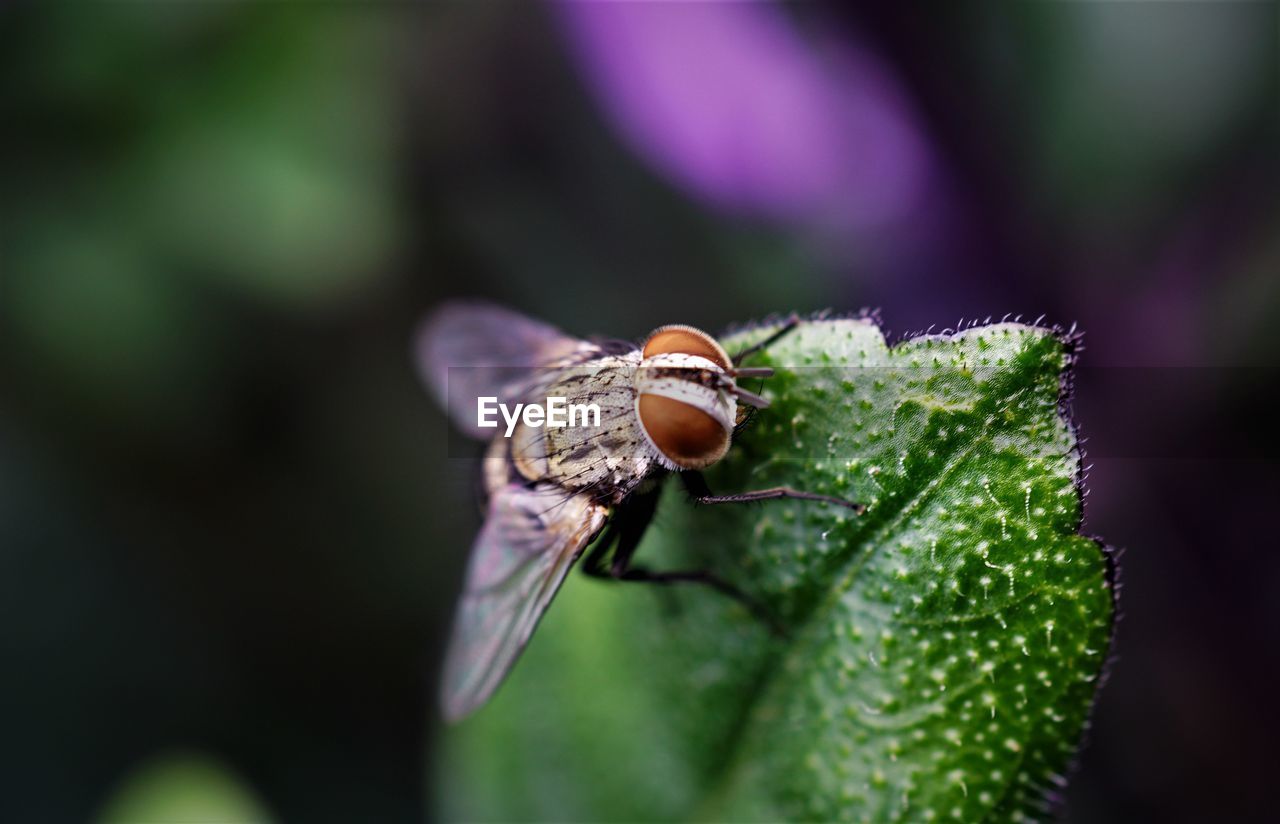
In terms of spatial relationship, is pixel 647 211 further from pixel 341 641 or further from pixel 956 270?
pixel 341 641

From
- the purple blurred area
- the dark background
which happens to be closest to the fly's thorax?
the dark background

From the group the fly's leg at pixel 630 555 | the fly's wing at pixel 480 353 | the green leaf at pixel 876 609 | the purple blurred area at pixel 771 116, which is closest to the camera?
the green leaf at pixel 876 609

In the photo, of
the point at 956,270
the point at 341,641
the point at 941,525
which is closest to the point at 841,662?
the point at 941,525

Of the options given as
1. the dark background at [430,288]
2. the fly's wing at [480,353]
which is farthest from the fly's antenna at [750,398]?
the dark background at [430,288]

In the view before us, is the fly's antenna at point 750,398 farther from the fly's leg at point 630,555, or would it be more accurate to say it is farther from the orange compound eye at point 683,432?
the fly's leg at point 630,555

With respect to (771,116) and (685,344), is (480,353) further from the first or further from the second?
(771,116)

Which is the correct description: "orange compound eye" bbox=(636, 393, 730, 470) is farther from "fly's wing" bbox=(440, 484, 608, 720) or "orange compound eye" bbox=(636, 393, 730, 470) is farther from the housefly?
"fly's wing" bbox=(440, 484, 608, 720)
